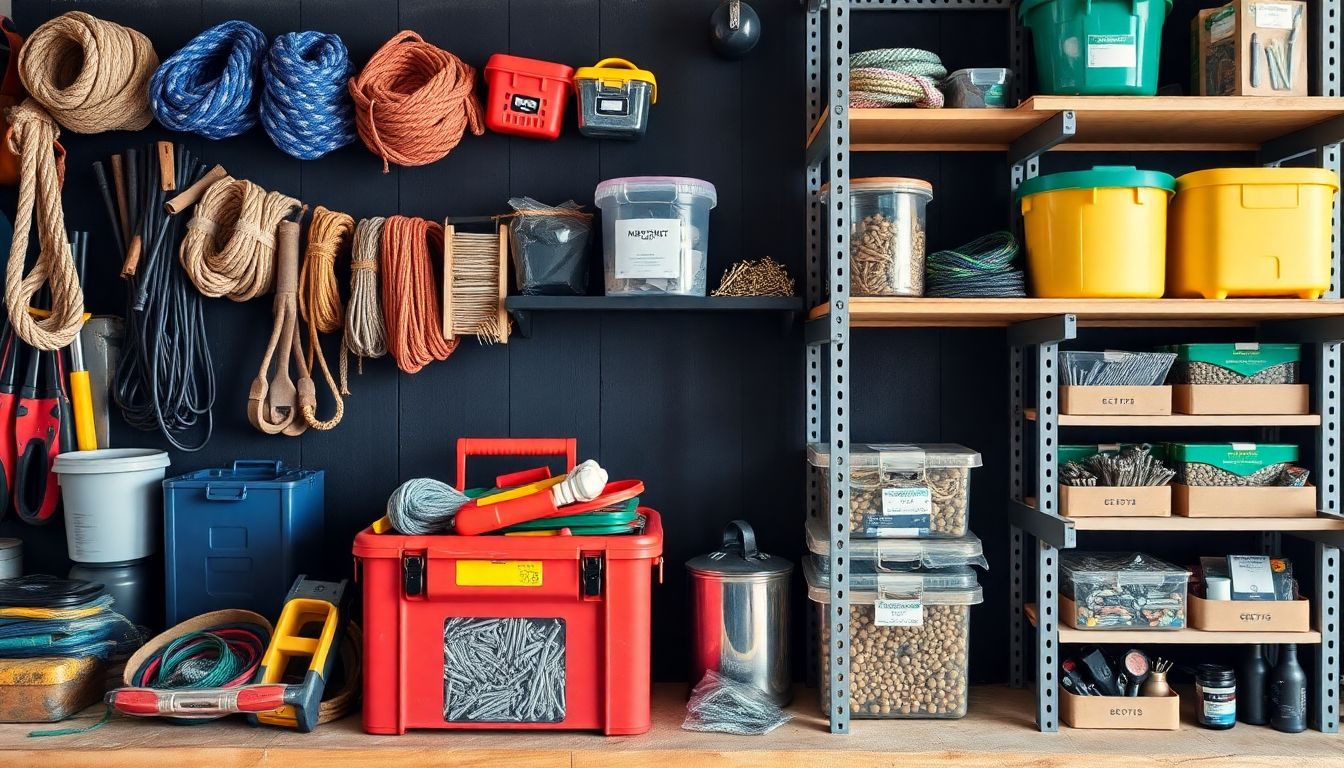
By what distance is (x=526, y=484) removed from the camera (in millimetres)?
2531

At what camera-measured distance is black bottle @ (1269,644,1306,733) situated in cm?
242

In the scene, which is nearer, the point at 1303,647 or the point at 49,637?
the point at 49,637

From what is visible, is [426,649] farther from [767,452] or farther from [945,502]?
[945,502]

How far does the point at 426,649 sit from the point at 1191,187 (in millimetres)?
2218

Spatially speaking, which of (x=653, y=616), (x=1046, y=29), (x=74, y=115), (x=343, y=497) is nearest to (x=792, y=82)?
(x=1046, y=29)

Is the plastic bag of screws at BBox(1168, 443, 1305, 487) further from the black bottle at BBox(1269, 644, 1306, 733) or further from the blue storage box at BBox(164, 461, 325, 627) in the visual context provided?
the blue storage box at BBox(164, 461, 325, 627)

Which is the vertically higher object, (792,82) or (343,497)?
(792,82)

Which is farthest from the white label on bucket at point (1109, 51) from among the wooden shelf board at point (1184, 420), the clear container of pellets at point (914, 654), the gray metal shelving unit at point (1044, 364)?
the clear container of pellets at point (914, 654)

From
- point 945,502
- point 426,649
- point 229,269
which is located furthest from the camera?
point 229,269

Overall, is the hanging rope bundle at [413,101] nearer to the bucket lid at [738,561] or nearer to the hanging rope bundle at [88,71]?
the hanging rope bundle at [88,71]

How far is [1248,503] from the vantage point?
2445 millimetres

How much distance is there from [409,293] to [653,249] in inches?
27.5

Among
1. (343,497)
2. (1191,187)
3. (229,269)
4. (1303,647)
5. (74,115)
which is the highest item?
(74,115)

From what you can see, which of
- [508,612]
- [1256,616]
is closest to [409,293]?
[508,612]
